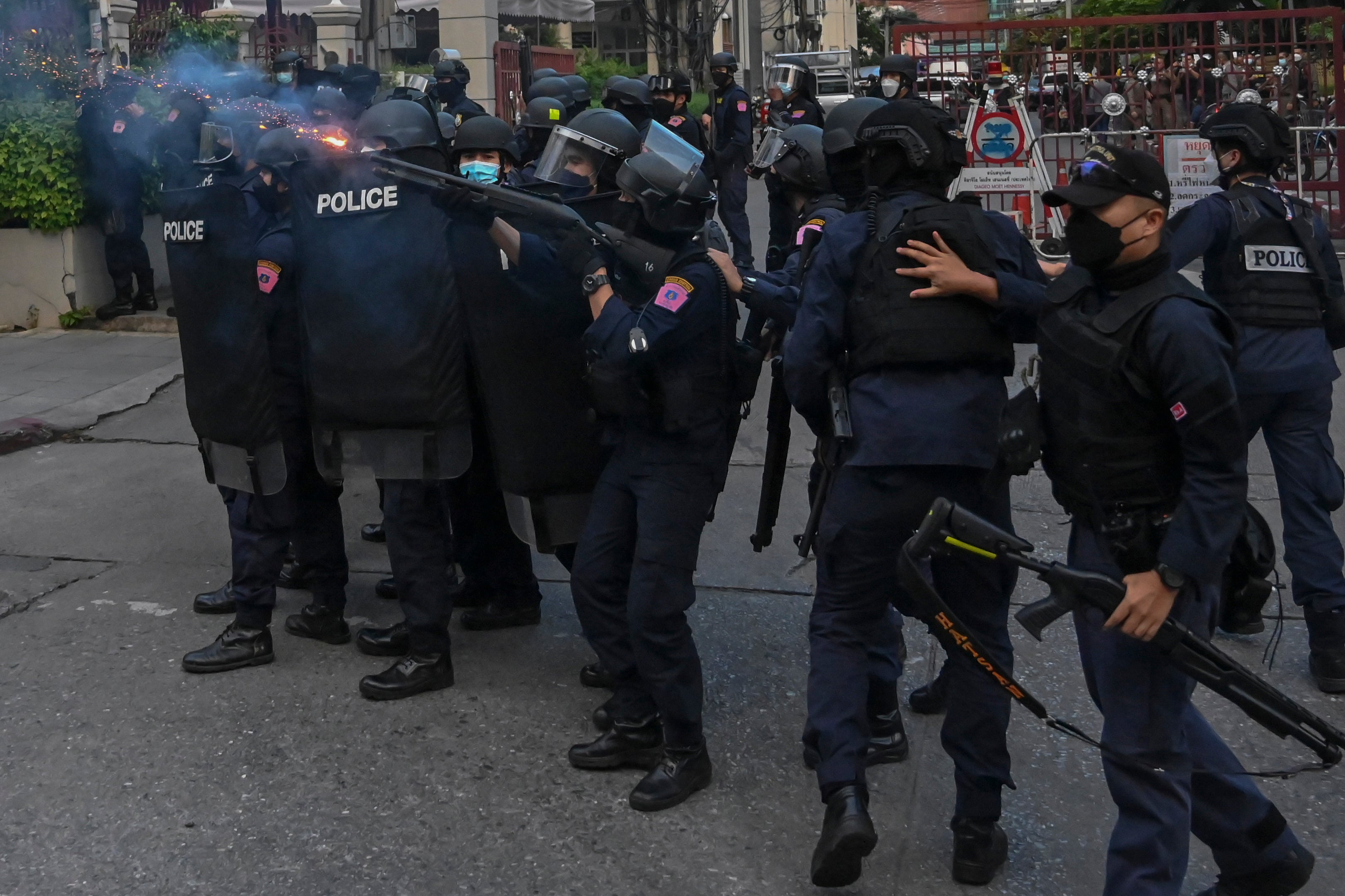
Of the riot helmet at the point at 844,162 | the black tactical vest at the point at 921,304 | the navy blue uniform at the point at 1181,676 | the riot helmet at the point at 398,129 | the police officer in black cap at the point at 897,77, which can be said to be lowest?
the navy blue uniform at the point at 1181,676

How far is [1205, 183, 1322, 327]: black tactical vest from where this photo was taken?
4633 mm

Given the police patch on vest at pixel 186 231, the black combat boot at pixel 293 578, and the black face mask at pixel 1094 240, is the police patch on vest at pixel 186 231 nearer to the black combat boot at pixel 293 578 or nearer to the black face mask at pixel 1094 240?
the black combat boot at pixel 293 578

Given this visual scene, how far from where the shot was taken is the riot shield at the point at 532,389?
4.37m

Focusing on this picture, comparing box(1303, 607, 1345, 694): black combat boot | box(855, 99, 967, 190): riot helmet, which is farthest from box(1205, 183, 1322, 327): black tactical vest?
box(855, 99, 967, 190): riot helmet

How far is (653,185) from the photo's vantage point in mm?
3793

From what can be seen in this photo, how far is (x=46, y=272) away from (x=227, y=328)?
6.55 meters

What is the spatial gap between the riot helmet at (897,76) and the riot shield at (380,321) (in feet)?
21.5

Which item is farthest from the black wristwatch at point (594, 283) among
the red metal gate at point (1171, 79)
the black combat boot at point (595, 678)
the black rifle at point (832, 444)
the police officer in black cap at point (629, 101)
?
the red metal gate at point (1171, 79)

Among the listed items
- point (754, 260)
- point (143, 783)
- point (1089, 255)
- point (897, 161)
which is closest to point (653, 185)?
point (897, 161)

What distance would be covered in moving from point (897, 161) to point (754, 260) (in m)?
8.90

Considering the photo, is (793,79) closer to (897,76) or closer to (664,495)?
(897,76)

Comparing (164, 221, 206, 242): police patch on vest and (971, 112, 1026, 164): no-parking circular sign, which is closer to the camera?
(164, 221, 206, 242): police patch on vest

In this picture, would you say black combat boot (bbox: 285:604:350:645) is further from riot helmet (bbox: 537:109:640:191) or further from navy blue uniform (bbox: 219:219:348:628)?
riot helmet (bbox: 537:109:640:191)

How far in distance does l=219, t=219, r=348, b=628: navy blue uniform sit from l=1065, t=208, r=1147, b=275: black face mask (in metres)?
2.65
